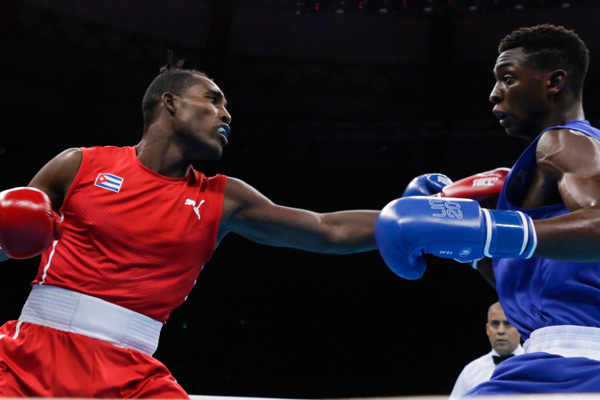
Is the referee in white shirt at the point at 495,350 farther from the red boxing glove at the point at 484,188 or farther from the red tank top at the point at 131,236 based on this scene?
the red tank top at the point at 131,236

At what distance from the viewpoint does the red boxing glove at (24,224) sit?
2141 millimetres

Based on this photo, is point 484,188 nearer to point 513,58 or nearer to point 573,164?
point 513,58

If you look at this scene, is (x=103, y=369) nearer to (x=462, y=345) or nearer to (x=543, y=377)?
(x=543, y=377)

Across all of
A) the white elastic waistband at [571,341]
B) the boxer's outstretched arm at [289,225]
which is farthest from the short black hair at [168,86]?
the white elastic waistband at [571,341]

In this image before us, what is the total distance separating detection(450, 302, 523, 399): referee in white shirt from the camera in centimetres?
527

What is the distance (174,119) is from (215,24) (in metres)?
6.94

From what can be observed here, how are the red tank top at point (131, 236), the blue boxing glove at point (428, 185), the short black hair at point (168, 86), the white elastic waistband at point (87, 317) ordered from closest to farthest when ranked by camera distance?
the white elastic waistband at point (87, 317)
the red tank top at point (131, 236)
the blue boxing glove at point (428, 185)
the short black hair at point (168, 86)

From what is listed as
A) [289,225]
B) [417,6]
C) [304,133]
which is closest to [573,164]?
[289,225]

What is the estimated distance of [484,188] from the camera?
2393 mm

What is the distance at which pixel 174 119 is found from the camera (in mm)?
2916

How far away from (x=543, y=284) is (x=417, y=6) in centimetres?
708

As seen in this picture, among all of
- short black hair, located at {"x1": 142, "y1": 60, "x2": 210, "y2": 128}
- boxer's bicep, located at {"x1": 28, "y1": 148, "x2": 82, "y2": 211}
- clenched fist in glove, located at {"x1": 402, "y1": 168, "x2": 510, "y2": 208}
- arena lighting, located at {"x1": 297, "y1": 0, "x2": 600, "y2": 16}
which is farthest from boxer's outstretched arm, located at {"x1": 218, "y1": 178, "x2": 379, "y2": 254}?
arena lighting, located at {"x1": 297, "y1": 0, "x2": 600, "y2": 16}

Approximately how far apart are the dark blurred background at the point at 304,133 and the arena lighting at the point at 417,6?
29 millimetres

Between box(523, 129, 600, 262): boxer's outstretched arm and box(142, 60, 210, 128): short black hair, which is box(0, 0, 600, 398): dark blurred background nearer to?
Answer: box(142, 60, 210, 128): short black hair
